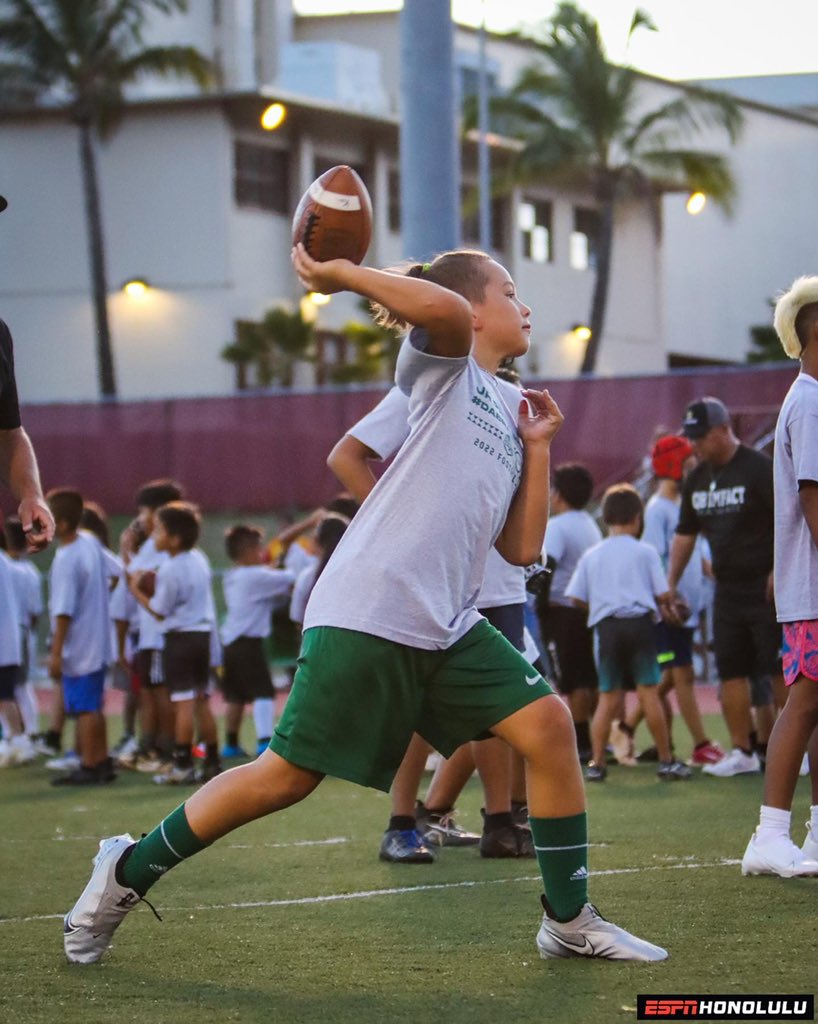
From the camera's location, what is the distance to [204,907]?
6180 millimetres

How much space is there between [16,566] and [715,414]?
7021 millimetres

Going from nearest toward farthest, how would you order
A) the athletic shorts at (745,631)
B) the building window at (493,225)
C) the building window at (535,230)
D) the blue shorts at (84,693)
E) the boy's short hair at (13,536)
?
1. the athletic shorts at (745,631)
2. the blue shorts at (84,693)
3. the boy's short hair at (13,536)
4. the building window at (493,225)
5. the building window at (535,230)

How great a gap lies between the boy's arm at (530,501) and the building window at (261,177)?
109 ft

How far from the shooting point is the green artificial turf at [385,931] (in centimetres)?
457

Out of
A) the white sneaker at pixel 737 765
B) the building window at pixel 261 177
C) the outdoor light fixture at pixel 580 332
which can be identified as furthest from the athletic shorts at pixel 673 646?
the outdoor light fixture at pixel 580 332

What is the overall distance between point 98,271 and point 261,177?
425 centimetres

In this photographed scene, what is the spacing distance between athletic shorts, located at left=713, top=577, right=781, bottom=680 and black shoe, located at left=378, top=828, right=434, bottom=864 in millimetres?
2716

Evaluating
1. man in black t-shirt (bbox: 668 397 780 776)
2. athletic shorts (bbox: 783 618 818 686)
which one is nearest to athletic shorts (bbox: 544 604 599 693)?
man in black t-shirt (bbox: 668 397 780 776)

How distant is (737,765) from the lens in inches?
407

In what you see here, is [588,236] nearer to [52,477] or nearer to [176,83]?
[176,83]

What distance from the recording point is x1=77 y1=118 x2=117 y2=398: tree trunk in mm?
36469

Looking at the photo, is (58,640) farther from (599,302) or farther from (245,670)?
(599,302)

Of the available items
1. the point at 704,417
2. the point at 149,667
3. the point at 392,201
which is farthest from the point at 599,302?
the point at 704,417

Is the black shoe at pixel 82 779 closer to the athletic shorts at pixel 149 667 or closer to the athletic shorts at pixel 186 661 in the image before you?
the athletic shorts at pixel 186 661
